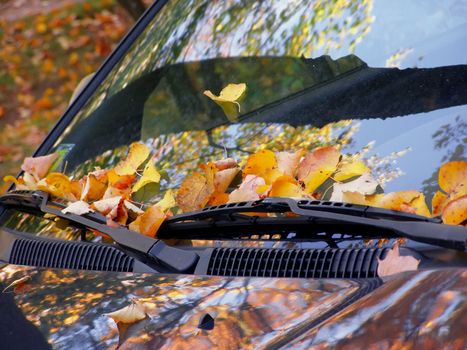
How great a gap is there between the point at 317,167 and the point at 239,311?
591 mm

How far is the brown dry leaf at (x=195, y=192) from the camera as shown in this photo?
2416 mm

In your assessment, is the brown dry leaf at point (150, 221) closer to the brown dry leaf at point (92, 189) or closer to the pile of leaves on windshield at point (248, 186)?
the pile of leaves on windshield at point (248, 186)

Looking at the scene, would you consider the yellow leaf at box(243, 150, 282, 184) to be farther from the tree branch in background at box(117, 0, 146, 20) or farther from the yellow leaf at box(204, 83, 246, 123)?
the tree branch in background at box(117, 0, 146, 20)

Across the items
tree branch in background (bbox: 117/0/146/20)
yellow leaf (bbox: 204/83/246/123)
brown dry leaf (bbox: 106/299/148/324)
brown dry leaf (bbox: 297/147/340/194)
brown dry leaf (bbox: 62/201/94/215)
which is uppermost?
tree branch in background (bbox: 117/0/146/20)

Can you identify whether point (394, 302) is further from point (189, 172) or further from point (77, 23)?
point (77, 23)

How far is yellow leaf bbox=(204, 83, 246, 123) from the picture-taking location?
9.23 ft

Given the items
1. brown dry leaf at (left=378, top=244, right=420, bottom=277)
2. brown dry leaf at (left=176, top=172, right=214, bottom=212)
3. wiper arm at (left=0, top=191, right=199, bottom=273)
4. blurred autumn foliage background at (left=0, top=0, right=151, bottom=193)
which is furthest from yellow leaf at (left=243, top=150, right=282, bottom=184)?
blurred autumn foliage background at (left=0, top=0, right=151, bottom=193)

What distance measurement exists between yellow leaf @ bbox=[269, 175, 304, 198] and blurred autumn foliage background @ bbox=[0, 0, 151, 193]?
5.42m

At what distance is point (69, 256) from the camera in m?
2.44

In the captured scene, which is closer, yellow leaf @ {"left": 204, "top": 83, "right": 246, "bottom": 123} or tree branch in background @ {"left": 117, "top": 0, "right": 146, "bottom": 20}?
yellow leaf @ {"left": 204, "top": 83, "right": 246, "bottom": 123}

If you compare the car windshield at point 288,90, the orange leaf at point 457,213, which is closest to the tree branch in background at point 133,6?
the car windshield at point 288,90

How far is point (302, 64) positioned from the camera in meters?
2.85

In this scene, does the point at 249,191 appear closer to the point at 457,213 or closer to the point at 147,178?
the point at 147,178

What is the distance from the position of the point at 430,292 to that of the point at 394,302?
2.6 inches
